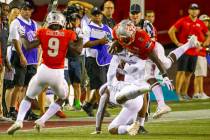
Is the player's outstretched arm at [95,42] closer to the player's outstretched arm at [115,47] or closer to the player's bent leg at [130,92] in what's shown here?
the player's outstretched arm at [115,47]


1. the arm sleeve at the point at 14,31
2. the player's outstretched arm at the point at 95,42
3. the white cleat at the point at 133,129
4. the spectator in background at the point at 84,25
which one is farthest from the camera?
the spectator in background at the point at 84,25

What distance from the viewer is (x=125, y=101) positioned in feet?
42.4

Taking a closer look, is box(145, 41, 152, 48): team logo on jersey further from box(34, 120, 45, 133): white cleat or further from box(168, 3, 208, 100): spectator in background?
box(168, 3, 208, 100): spectator in background

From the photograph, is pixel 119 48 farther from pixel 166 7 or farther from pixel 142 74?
pixel 166 7

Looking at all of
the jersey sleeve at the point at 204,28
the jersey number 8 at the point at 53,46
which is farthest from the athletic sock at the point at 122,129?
the jersey sleeve at the point at 204,28

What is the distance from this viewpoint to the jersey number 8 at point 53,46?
13797 mm

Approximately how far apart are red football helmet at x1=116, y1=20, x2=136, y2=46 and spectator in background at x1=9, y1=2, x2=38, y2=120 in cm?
369

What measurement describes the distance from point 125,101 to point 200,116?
14.6 feet

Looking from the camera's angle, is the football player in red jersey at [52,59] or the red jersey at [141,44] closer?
the red jersey at [141,44]

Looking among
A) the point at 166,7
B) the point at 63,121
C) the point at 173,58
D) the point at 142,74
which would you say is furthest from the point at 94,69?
the point at 166,7

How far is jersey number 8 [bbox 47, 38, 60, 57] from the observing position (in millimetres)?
13797

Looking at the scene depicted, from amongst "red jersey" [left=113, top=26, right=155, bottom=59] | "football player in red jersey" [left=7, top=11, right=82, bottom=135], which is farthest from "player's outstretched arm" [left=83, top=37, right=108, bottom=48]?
"red jersey" [left=113, top=26, right=155, bottom=59]

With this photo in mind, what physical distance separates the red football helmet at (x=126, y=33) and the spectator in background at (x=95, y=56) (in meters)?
4.32

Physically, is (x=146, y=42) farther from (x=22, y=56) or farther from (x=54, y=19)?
(x=22, y=56)
